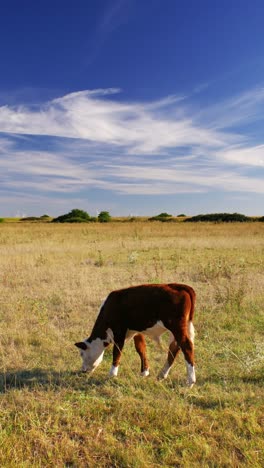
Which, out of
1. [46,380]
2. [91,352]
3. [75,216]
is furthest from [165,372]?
[75,216]

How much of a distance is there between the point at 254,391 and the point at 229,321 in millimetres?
3134

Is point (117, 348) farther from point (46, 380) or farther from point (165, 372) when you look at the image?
point (46, 380)

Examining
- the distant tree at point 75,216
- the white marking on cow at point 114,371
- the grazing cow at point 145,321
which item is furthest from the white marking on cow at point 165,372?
the distant tree at point 75,216

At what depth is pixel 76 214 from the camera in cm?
6756

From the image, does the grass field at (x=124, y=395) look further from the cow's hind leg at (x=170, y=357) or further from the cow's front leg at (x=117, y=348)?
the cow's front leg at (x=117, y=348)

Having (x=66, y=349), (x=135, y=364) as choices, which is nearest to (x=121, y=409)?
(x=135, y=364)

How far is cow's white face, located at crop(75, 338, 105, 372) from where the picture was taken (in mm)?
5520

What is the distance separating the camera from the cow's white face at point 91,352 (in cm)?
552

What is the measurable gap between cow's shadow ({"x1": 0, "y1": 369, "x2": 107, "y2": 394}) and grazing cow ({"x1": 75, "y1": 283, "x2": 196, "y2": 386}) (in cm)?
16

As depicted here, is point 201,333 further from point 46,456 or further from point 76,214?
point 76,214

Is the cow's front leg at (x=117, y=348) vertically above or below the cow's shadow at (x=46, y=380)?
above

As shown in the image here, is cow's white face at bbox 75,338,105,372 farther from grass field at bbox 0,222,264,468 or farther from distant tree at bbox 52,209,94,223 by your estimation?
distant tree at bbox 52,209,94,223

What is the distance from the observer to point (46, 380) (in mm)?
5582

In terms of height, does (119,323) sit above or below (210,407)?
above
